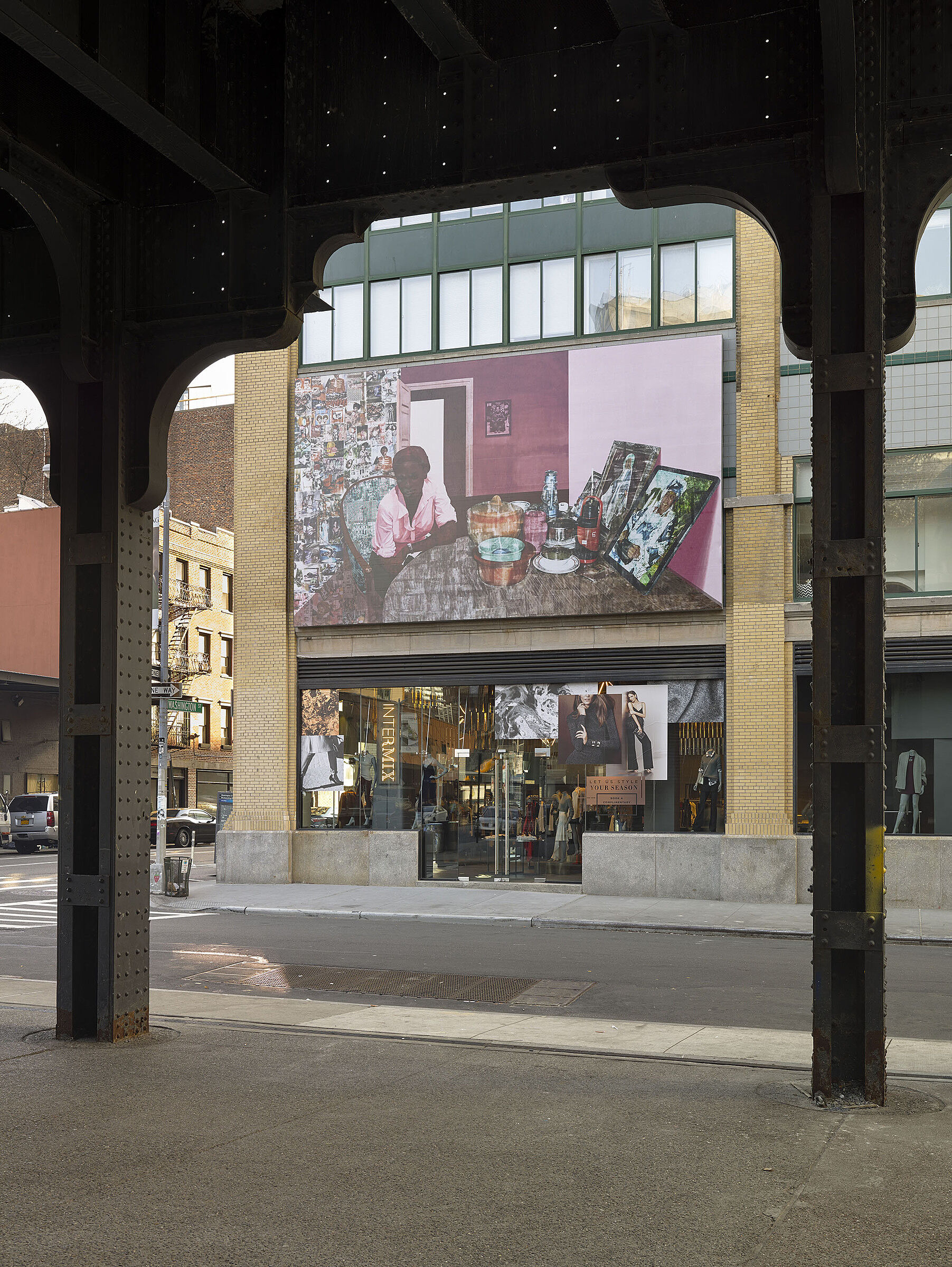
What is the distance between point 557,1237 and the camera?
5.15 meters

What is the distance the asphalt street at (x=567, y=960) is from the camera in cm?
1213

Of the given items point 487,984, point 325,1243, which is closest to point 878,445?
point 325,1243

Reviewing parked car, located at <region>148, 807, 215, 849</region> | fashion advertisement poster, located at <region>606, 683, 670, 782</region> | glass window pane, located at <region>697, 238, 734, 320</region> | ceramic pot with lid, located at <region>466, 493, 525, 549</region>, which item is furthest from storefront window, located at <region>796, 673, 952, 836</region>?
parked car, located at <region>148, 807, 215, 849</region>

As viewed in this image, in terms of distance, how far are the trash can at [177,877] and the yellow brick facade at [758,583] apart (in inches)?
397

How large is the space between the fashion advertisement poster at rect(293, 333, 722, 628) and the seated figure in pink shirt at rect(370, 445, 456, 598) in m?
0.03

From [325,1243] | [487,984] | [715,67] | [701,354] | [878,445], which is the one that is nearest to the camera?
[325,1243]

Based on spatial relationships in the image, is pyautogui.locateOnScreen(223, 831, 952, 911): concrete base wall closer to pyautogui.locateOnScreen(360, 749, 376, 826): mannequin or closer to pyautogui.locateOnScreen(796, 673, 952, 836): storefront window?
pyautogui.locateOnScreen(796, 673, 952, 836): storefront window

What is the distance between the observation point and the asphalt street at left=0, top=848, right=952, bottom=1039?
12133 mm

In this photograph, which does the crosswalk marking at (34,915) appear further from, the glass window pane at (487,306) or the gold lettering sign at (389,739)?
the glass window pane at (487,306)

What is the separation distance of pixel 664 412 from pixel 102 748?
56.5ft

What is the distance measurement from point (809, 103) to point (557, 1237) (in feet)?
20.8

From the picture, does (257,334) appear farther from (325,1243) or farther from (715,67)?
(325,1243)

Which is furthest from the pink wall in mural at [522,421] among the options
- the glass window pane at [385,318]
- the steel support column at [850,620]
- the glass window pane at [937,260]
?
the steel support column at [850,620]

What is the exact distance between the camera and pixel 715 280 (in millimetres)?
24375
